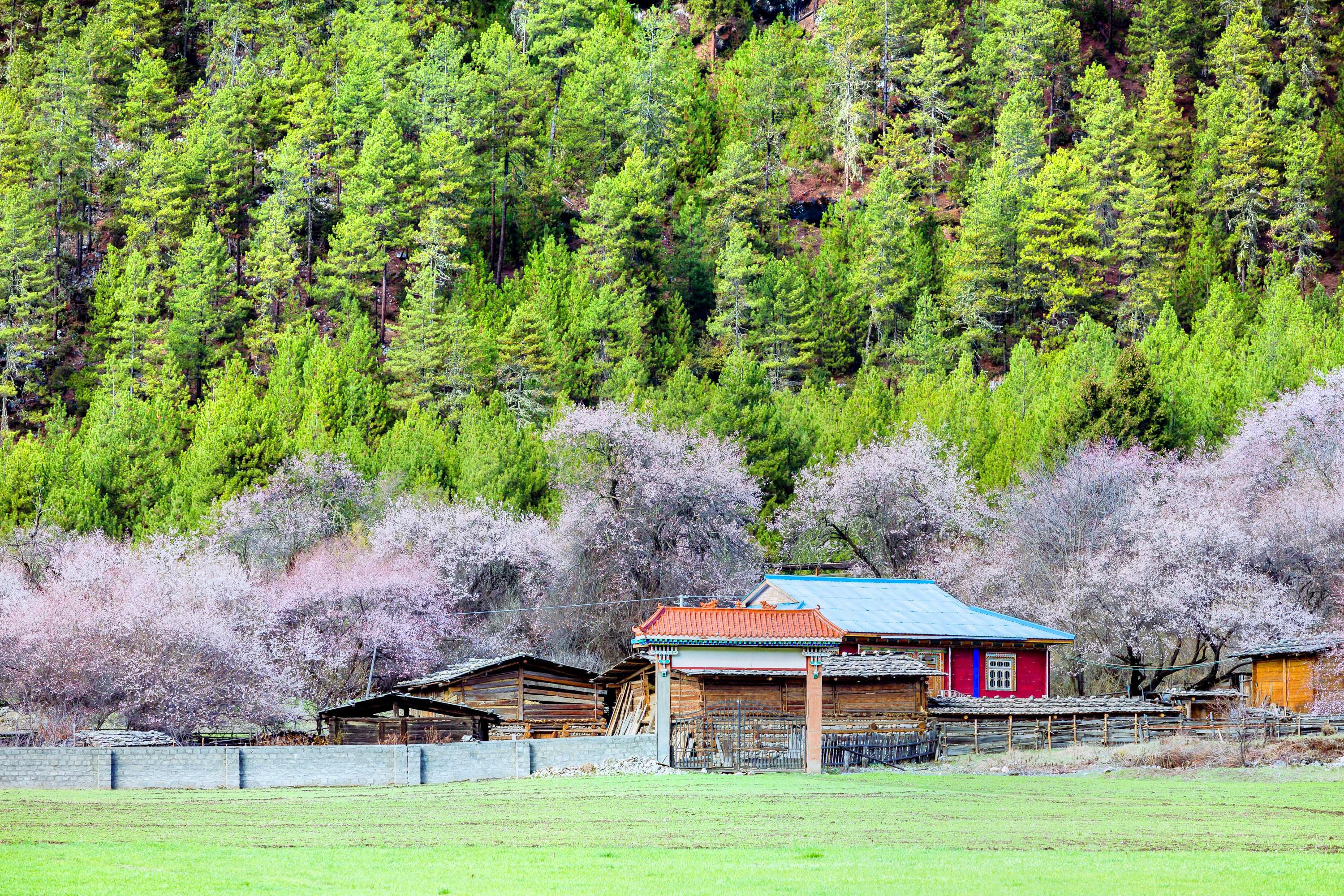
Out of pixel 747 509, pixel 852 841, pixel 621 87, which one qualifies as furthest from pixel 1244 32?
pixel 852 841

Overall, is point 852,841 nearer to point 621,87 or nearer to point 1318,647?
point 1318,647

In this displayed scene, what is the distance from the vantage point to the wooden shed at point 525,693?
51375 mm

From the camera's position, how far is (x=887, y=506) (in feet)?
223

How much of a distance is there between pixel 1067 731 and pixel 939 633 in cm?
654

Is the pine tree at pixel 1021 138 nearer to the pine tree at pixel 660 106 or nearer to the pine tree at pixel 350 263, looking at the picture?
the pine tree at pixel 660 106

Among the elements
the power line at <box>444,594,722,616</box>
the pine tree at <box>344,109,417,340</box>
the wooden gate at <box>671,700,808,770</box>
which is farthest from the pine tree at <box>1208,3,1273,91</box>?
the wooden gate at <box>671,700,808,770</box>

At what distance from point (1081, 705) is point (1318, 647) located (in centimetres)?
772

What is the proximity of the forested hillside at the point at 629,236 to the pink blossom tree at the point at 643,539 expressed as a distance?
3.52 metres

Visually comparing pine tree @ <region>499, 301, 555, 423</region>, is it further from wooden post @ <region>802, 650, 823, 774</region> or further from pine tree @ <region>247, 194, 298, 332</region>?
wooden post @ <region>802, 650, 823, 774</region>

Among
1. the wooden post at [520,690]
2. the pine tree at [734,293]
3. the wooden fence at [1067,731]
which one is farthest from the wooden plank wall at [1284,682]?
the pine tree at [734,293]

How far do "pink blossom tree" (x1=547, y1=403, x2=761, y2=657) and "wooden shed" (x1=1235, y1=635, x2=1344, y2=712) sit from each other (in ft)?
66.1

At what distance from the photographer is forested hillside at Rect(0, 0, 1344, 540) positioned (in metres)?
71.6

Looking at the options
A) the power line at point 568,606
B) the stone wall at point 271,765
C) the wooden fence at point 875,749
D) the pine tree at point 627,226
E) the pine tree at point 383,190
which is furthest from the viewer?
the pine tree at point 383,190

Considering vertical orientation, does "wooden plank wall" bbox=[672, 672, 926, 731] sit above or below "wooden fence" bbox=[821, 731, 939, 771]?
above
